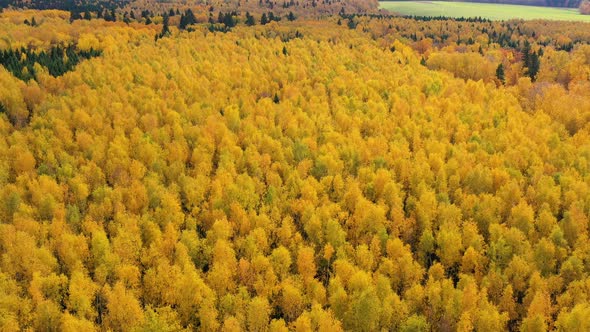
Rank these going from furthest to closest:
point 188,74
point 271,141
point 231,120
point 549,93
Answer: point 188,74 → point 549,93 → point 231,120 → point 271,141

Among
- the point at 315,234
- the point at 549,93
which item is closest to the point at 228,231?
the point at 315,234

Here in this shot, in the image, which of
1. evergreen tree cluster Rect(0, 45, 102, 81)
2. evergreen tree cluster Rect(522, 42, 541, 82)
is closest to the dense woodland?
evergreen tree cluster Rect(0, 45, 102, 81)

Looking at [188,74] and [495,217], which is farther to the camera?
[188,74]

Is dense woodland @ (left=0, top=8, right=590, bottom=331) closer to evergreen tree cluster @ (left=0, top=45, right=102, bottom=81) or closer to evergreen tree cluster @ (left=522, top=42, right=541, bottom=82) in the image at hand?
evergreen tree cluster @ (left=0, top=45, right=102, bottom=81)

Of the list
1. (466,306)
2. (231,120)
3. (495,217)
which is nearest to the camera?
(466,306)

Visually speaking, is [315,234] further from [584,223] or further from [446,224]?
[584,223]

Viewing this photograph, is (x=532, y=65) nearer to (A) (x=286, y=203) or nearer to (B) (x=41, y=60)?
(A) (x=286, y=203)

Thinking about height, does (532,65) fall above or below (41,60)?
below

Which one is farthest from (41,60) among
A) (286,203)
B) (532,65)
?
(532,65)
